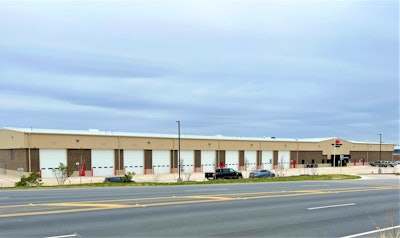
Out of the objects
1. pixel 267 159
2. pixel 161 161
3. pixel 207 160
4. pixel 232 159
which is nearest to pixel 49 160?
pixel 161 161

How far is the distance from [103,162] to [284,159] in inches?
1638

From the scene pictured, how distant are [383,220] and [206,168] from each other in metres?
56.8

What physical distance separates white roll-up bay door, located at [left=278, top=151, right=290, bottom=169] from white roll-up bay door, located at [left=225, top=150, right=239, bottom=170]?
1159 cm

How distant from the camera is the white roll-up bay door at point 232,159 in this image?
2786 inches

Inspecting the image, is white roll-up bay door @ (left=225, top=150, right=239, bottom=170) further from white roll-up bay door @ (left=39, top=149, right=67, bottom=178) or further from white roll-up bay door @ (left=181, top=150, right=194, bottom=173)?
white roll-up bay door @ (left=39, top=149, right=67, bottom=178)

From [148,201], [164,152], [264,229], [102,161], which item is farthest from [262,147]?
[264,229]

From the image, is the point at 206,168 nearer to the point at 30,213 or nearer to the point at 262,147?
the point at 262,147

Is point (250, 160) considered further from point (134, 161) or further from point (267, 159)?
point (134, 161)

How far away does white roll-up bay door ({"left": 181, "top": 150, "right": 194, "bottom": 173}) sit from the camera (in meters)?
64.7

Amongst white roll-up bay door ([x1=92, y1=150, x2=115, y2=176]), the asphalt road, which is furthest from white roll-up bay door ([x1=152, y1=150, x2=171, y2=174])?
the asphalt road

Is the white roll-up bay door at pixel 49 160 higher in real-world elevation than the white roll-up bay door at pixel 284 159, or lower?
higher

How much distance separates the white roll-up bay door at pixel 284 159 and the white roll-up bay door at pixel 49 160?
45.5 metres

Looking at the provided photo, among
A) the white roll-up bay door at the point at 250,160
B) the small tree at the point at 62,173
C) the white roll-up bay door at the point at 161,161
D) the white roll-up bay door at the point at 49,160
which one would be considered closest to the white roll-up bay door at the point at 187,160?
the white roll-up bay door at the point at 161,161

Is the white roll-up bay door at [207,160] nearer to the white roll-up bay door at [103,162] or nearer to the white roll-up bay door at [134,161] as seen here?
the white roll-up bay door at [134,161]
